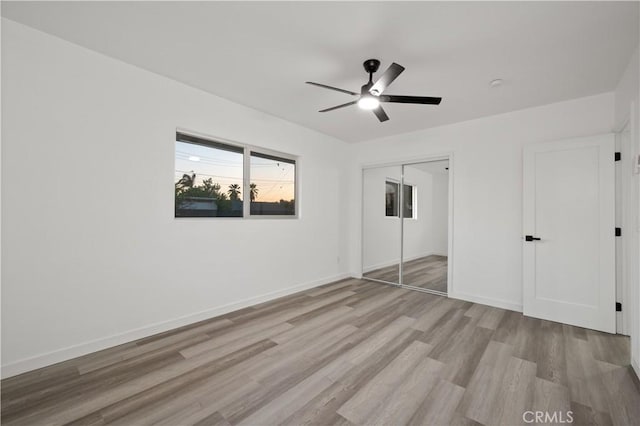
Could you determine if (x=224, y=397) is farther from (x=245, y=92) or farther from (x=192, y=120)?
(x=245, y=92)

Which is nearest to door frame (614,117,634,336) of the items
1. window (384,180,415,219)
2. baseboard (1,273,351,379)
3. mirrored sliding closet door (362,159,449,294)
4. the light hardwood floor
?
the light hardwood floor

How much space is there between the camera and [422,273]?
5.17 m

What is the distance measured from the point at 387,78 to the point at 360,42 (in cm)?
37

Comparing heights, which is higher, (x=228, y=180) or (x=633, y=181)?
(x=228, y=180)

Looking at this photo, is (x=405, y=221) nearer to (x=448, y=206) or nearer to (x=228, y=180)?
(x=448, y=206)

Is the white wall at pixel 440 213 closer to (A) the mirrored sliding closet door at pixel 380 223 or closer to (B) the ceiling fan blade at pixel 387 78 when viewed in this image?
(A) the mirrored sliding closet door at pixel 380 223

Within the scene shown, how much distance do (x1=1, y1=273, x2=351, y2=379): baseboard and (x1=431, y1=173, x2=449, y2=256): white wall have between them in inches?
130

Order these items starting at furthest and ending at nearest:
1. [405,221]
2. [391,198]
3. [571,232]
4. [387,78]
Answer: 1. [391,198]
2. [405,221]
3. [571,232]
4. [387,78]

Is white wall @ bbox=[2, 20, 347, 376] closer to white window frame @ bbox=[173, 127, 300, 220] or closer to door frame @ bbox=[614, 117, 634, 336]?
white window frame @ bbox=[173, 127, 300, 220]

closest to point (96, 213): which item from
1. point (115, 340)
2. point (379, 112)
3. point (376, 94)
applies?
point (115, 340)

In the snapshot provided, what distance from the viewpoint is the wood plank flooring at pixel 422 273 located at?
182 inches

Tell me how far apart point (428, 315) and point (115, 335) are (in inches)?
132

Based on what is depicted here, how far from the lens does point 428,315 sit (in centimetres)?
332

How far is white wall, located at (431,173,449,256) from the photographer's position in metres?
4.88
